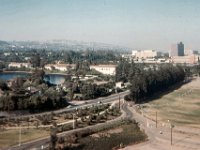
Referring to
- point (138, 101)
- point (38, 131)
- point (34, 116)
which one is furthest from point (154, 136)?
point (138, 101)

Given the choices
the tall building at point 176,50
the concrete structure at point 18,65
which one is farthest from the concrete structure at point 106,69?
the tall building at point 176,50

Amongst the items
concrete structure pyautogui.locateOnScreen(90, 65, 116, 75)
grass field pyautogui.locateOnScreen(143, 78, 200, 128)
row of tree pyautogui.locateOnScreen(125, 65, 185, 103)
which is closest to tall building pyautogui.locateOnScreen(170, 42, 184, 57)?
concrete structure pyautogui.locateOnScreen(90, 65, 116, 75)

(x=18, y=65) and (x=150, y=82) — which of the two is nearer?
(x=150, y=82)

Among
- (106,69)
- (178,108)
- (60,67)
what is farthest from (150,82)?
(60,67)

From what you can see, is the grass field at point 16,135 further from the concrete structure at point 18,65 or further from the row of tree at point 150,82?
the concrete structure at point 18,65

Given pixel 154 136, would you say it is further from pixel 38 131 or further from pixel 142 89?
pixel 142 89

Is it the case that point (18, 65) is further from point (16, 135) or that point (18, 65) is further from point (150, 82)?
point (16, 135)
